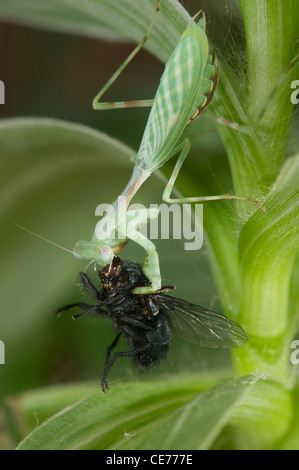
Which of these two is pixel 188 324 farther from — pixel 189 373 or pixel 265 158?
pixel 265 158

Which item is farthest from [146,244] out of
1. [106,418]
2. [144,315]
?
[106,418]

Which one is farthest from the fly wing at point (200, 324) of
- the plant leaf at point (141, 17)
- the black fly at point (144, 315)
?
the plant leaf at point (141, 17)

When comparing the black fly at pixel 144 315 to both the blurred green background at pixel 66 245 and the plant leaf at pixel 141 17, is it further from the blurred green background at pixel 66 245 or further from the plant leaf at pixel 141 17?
the plant leaf at pixel 141 17

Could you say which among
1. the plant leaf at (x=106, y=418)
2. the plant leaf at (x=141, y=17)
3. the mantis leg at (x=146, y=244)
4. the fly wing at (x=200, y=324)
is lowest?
the plant leaf at (x=106, y=418)

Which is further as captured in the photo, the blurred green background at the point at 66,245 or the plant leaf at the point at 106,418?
the blurred green background at the point at 66,245

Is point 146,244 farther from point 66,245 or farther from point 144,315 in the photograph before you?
point 66,245

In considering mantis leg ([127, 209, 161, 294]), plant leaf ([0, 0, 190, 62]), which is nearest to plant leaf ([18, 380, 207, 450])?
mantis leg ([127, 209, 161, 294])

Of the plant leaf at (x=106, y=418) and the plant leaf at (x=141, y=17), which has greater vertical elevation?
the plant leaf at (x=141, y=17)

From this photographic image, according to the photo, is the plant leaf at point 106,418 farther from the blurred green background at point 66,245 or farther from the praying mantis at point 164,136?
the praying mantis at point 164,136

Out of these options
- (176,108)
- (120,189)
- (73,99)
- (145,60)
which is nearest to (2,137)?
(120,189)
